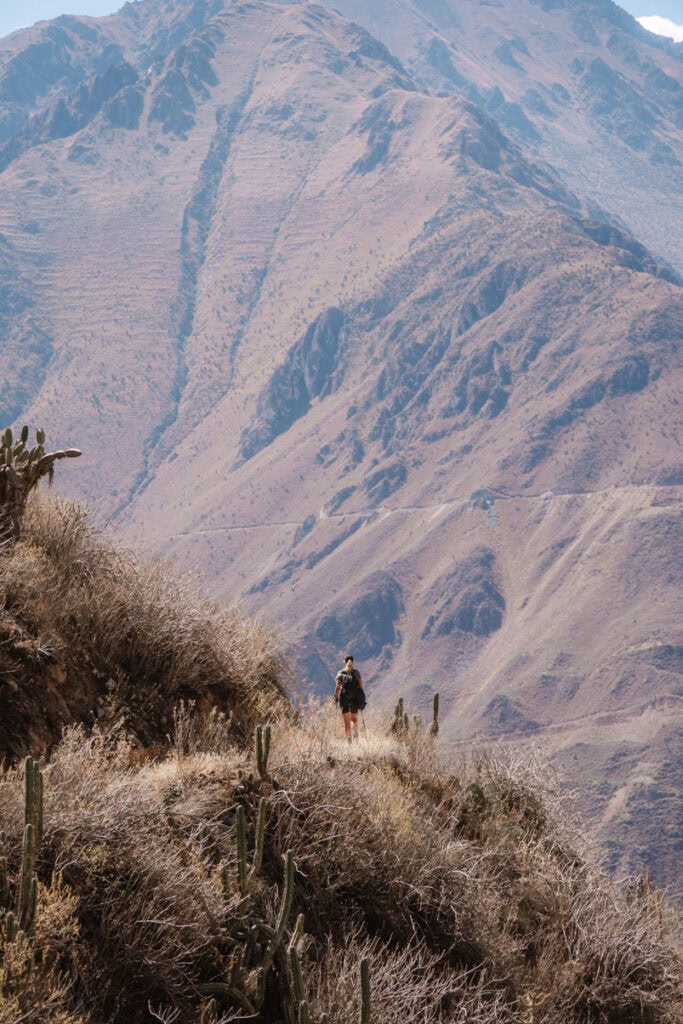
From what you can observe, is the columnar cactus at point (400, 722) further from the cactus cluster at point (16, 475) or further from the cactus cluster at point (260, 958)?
the cactus cluster at point (16, 475)

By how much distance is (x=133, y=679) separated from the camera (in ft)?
52.8

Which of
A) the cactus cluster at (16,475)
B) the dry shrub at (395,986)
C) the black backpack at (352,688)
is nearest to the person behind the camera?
the dry shrub at (395,986)

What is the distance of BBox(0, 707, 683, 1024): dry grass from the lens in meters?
10.9

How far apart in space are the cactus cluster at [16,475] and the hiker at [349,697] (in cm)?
562

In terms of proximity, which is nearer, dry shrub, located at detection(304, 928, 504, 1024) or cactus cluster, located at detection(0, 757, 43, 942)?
cactus cluster, located at detection(0, 757, 43, 942)

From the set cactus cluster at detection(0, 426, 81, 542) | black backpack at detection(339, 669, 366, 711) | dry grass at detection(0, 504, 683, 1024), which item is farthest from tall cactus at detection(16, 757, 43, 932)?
black backpack at detection(339, 669, 366, 711)

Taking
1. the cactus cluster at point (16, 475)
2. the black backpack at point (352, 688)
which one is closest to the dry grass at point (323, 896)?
the black backpack at point (352, 688)

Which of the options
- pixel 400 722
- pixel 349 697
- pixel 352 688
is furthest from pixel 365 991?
pixel 352 688

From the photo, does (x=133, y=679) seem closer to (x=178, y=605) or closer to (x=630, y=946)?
(x=178, y=605)

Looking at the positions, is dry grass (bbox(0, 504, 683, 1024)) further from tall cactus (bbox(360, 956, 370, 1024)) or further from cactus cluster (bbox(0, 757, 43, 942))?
tall cactus (bbox(360, 956, 370, 1024))

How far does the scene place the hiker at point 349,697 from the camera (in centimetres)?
1950

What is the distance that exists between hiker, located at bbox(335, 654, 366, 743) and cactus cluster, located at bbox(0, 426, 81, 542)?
562 centimetres

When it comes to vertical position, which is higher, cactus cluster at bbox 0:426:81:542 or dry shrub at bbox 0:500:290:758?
cactus cluster at bbox 0:426:81:542

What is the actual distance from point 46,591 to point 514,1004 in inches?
285
